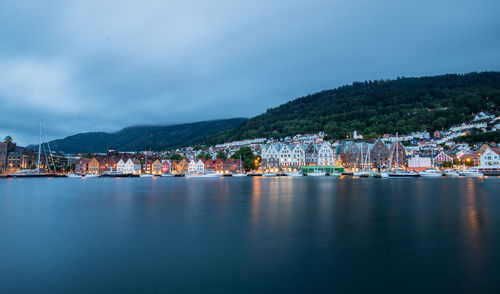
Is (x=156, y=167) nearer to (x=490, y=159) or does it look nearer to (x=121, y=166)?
(x=121, y=166)

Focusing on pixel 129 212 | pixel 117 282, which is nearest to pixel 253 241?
pixel 117 282

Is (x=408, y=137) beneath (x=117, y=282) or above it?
above

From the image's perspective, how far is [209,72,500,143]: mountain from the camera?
138625mm

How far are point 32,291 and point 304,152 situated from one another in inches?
3563

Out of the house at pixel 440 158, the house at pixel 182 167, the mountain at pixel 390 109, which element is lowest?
the house at pixel 182 167

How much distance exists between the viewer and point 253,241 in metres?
11.5

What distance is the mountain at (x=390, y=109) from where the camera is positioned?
139m

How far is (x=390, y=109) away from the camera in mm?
157125

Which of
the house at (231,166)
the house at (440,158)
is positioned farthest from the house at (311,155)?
the house at (440,158)

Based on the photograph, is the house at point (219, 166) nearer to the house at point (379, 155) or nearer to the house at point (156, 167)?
the house at point (156, 167)

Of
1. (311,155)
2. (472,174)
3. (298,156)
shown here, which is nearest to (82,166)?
(298,156)

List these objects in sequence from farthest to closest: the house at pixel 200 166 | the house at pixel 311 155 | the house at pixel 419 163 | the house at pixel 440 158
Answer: the house at pixel 200 166
the house at pixel 311 155
the house at pixel 440 158
the house at pixel 419 163

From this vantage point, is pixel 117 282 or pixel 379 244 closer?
pixel 117 282

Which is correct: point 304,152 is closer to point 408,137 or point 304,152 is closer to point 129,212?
point 408,137
